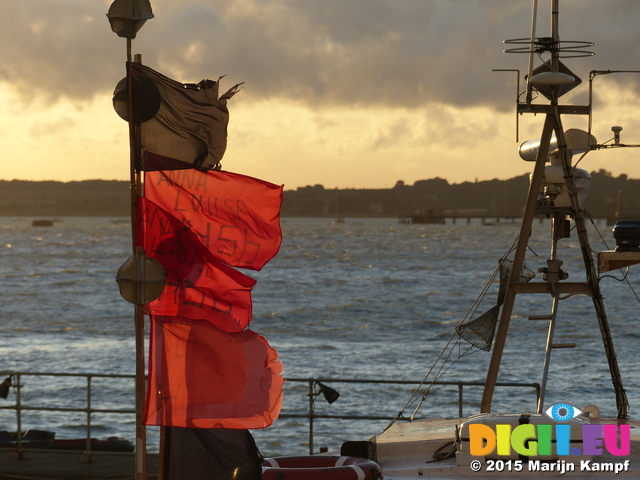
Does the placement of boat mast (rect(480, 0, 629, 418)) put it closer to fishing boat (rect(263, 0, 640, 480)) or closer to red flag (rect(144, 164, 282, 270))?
fishing boat (rect(263, 0, 640, 480))

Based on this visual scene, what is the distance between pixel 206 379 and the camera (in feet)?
35.1

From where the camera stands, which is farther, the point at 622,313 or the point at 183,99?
the point at 622,313

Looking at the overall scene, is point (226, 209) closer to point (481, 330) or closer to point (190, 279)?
point (190, 279)

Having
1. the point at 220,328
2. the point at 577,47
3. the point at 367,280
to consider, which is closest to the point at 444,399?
the point at 577,47

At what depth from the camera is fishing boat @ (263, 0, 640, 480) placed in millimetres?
11648

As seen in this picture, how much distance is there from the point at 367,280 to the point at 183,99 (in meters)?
110

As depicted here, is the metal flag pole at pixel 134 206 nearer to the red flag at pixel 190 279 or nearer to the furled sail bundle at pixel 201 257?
the furled sail bundle at pixel 201 257

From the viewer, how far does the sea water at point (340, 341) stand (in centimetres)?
3728

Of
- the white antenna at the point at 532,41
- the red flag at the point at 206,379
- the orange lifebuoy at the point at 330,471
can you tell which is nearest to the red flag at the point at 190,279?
the red flag at the point at 206,379

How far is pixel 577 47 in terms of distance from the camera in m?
13.9

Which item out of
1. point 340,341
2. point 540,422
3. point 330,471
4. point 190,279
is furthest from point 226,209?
point 340,341

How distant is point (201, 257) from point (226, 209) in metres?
0.59

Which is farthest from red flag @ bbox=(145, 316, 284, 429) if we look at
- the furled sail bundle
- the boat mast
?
the boat mast

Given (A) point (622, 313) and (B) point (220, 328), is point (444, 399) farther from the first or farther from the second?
(A) point (622, 313)
